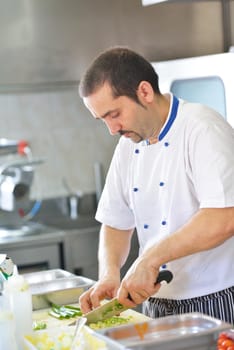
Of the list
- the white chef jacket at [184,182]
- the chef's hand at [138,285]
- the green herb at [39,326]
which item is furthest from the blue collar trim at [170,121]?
the green herb at [39,326]

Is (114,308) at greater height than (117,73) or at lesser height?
lesser

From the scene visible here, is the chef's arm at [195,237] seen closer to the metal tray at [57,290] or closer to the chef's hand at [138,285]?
the chef's hand at [138,285]

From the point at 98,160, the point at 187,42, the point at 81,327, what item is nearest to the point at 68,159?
the point at 98,160

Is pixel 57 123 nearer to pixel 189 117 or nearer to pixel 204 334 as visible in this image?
pixel 189 117

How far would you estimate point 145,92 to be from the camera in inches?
95.3

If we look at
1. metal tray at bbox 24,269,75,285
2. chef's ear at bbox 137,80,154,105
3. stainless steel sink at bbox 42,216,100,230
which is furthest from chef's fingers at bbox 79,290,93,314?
stainless steel sink at bbox 42,216,100,230

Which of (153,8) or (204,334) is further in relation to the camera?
(153,8)

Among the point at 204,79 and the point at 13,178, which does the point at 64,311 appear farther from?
the point at 13,178

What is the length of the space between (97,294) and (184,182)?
1.45ft

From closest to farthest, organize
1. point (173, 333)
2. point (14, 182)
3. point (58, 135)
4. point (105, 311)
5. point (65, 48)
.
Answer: point (173, 333), point (105, 311), point (65, 48), point (14, 182), point (58, 135)

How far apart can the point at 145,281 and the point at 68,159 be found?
2289mm

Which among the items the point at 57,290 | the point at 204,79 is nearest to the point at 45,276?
the point at 57,290

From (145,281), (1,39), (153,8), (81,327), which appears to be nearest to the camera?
(81,327)

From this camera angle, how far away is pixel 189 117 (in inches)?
97.6
